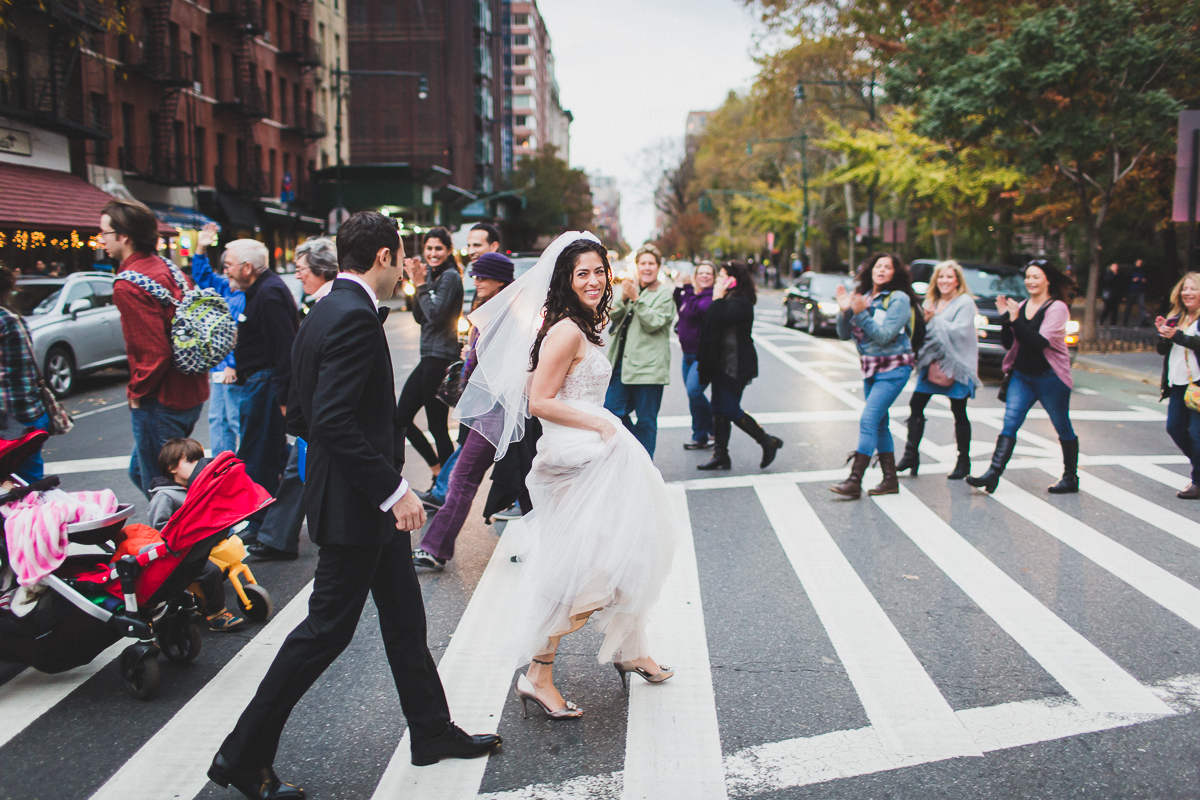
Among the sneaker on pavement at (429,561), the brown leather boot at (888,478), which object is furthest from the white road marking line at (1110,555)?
the sneaker on pavement at (429,561)

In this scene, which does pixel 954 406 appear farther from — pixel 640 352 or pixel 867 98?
pixel 867 98

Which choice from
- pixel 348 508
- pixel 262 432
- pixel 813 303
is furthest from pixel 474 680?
pixel 813 303

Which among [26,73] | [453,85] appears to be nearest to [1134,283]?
[26,73]

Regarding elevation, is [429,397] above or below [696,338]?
below

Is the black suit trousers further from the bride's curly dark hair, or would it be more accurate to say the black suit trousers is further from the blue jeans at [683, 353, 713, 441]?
the blue jeans at [683, 353, 713, 441]

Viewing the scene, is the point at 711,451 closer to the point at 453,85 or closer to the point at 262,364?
the point at 262,364

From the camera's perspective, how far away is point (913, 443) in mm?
7918

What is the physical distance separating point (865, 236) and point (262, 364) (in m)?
28.1

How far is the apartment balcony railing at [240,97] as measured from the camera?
110 feet

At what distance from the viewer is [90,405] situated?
1213 centimetres

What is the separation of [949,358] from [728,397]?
6.29 feet

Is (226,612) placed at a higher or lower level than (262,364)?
lower

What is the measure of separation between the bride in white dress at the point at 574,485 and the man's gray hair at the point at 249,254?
9.07 ft

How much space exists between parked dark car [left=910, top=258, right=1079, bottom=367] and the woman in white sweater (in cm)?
625
